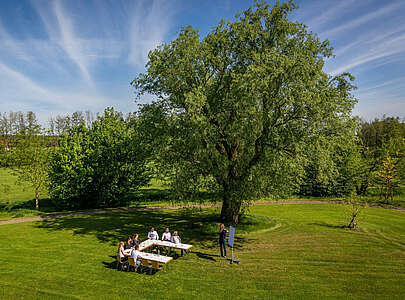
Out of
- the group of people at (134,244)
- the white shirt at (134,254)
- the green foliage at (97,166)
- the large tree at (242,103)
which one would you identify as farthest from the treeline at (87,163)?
the white shirt at (134,254)

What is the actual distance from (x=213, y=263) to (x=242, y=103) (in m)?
9.27

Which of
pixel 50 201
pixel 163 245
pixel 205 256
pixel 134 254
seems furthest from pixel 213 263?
pixel 50 201

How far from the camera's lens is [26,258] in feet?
45.3

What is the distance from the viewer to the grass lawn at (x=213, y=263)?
10.5m

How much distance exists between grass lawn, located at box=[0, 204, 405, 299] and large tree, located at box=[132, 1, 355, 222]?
4157 millimetres

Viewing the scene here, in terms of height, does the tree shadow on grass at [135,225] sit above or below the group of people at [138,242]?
below

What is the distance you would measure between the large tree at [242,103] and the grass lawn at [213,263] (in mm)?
4157

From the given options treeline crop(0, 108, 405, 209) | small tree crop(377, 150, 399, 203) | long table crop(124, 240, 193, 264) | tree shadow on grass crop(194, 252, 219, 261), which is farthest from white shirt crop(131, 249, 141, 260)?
small tree crop(377, 150, 399, 203)

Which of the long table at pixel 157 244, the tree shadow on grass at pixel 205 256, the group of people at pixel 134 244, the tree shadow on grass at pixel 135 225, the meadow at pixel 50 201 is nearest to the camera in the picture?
the group of people at pixel 134 244

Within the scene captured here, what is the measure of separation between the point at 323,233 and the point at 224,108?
41.3 ft

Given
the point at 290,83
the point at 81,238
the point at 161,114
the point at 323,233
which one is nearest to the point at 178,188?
the point at 161,114

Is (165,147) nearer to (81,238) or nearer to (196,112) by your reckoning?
(196,112)

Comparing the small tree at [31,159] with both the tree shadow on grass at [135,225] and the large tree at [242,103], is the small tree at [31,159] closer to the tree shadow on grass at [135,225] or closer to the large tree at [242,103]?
the tree shadow on grass at [135,225]

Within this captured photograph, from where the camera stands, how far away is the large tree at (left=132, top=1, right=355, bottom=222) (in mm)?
15102
